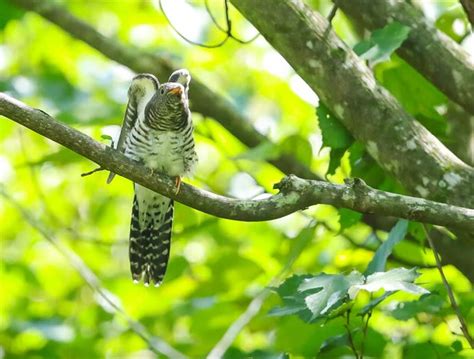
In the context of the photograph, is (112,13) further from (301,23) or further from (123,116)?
(301,23)

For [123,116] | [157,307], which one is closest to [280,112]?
[157,307]

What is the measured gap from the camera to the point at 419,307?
368 centimetres

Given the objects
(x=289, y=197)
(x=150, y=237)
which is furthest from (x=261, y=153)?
(x=289, y=197)

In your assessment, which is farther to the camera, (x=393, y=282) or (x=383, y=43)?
(x=383, y=43)

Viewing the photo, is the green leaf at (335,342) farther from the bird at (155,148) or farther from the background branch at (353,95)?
the bird at (155,148)

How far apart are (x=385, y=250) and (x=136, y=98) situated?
1.85 m

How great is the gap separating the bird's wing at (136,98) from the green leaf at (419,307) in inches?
62.0

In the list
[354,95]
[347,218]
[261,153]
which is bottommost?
[347,218]

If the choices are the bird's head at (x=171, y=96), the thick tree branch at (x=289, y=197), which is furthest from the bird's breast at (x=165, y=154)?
the thick tree branch at (x=289, y=197)

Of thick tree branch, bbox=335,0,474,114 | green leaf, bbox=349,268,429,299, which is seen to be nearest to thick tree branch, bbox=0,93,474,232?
green leaf, bbox=349,268,429,299

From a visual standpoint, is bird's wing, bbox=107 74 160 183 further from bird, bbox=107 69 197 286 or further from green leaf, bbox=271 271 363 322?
green leaf, bbox=271 271 363 322

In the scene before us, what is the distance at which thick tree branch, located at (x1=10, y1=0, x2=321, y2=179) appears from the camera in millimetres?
5081

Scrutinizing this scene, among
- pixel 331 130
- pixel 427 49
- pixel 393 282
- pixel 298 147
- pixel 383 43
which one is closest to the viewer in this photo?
pixel 393 282

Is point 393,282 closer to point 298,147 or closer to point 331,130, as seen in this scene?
point 331,130
